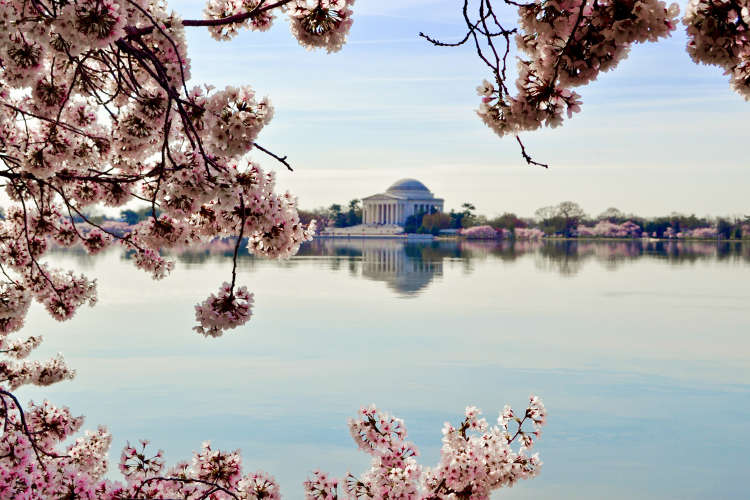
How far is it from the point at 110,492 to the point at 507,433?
99.0 inches

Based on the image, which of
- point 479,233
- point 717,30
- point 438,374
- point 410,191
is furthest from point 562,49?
point 410,191

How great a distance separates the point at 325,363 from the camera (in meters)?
15.8

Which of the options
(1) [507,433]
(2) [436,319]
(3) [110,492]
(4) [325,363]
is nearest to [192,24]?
(3) [110,492]

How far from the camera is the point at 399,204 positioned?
120312 mm

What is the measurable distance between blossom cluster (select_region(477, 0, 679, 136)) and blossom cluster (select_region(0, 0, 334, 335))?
49.6 inches

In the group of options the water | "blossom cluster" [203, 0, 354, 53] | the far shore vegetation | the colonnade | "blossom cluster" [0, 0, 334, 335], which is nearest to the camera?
"blossom cluster" [0, 0, 334, 335]

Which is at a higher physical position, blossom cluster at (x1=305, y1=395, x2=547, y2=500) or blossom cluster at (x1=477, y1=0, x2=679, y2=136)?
blossom cluster at (x1=477, y1=0, x2=679, y2=136)

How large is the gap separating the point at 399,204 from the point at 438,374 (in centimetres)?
10582

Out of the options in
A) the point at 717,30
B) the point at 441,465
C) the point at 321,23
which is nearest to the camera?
the point at 717,30

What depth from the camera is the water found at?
1045 cm

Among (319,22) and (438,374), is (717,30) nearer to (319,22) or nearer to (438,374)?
(319,22)

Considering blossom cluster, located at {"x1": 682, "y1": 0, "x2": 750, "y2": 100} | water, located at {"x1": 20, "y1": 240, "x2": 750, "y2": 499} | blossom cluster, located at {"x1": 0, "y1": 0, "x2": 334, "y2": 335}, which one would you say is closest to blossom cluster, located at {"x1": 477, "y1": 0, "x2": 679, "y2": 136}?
blossom cluster, located at {"x1": 682, "y1": 0, "x2": 750, "y2": 100}

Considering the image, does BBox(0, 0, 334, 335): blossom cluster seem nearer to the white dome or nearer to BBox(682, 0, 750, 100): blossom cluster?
BBox(682, 0, 750, 100): blossom cluster

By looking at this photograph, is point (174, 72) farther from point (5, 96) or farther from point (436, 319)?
point (436, 319)
